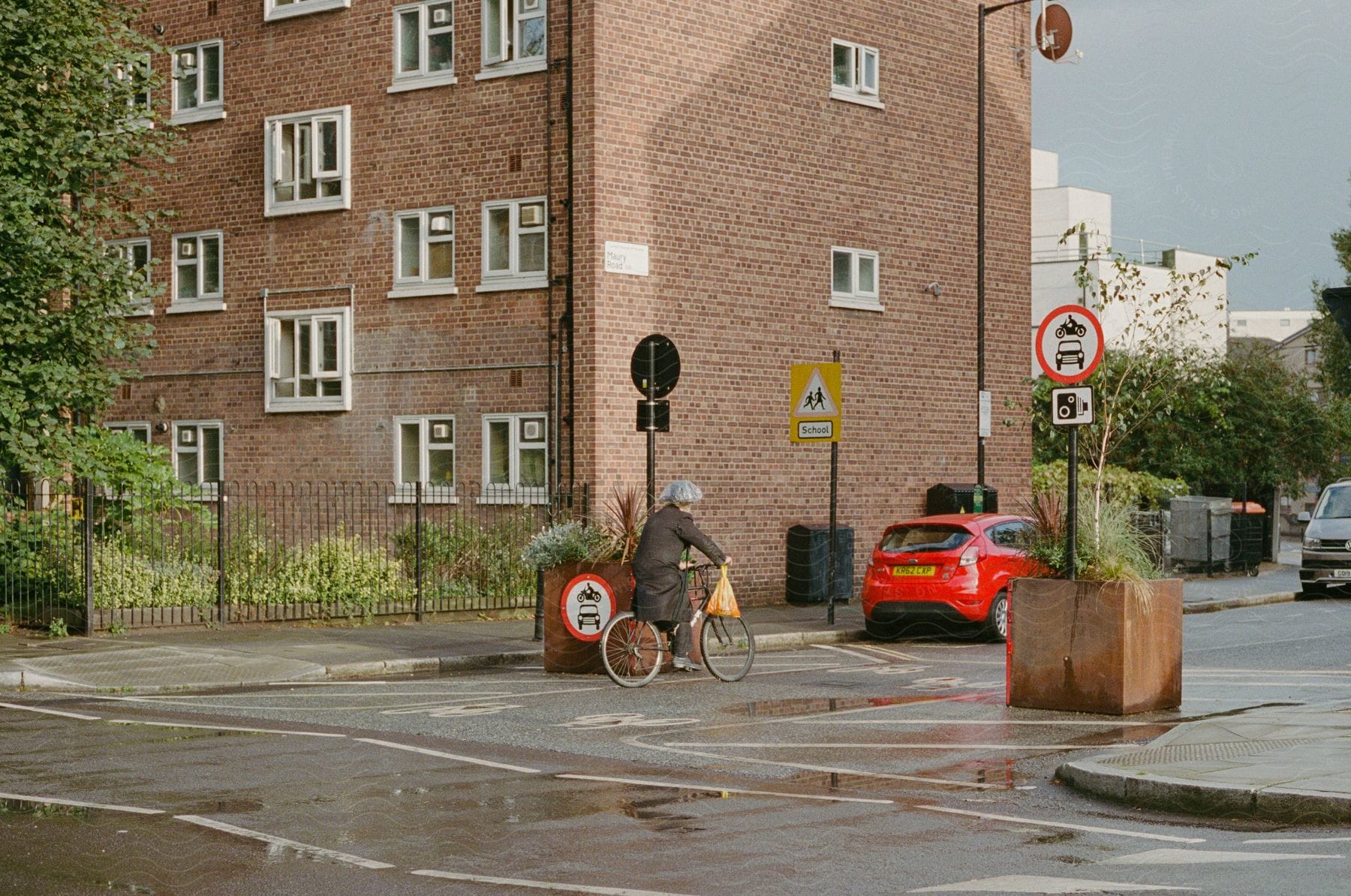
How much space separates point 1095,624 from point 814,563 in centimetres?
1306

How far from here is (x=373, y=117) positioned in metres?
26.9

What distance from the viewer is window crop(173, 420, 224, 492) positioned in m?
29.1

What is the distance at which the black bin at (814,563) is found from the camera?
26156 mm

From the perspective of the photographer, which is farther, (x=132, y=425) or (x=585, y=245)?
(x=132, y=425)

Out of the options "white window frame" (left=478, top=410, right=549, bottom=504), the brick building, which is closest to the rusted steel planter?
the brick building

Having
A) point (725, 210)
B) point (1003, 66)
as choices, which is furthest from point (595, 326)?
point (1003, 66)

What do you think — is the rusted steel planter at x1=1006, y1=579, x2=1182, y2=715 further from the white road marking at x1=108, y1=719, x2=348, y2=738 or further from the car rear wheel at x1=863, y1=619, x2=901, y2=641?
the car rear wheel at x1=863, y1=619, x2=901, y2=641

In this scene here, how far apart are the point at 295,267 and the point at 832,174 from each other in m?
8.96

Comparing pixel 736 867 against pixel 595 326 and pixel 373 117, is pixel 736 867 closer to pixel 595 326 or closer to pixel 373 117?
pixel 595 326

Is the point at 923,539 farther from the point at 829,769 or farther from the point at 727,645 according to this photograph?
the point at 829,769

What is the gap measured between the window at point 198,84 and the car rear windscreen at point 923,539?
14670 mm

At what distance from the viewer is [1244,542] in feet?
122

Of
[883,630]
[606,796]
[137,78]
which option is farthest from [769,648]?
[606,796]

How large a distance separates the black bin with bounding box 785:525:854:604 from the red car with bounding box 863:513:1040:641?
517cm
